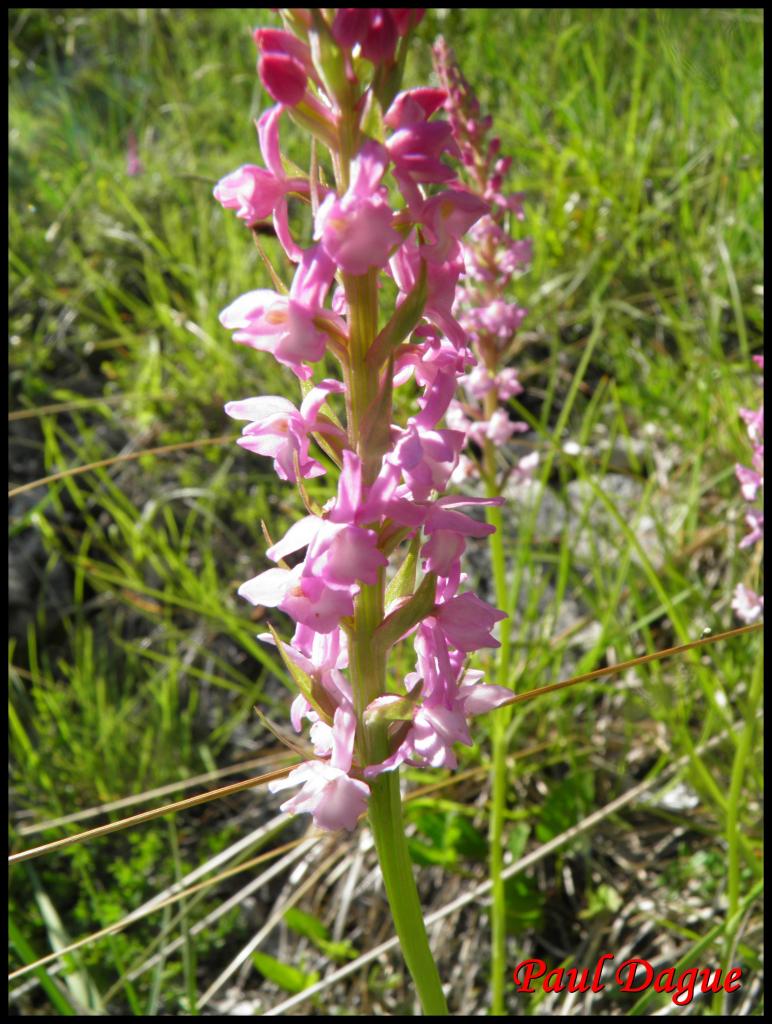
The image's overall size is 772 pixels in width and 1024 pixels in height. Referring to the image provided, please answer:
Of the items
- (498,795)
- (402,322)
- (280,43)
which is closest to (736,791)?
(498,795)

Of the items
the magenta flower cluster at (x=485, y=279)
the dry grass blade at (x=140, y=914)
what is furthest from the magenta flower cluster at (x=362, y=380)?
the magenta flower cluster at (x=485, y=279)

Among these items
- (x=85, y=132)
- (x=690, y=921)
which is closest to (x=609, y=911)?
(x=690, y=921)

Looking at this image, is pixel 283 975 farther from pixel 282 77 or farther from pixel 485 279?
pixel 282 77

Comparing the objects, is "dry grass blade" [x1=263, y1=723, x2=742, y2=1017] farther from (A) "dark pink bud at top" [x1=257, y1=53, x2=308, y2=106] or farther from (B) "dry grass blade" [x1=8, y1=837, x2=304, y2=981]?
(A) "dark pink bud at top" [x1=257, y1=53, x2=308, y2=106]

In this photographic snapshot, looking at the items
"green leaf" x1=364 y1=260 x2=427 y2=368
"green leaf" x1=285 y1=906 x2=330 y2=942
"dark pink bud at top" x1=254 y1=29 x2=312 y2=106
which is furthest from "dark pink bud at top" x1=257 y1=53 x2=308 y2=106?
"green leaf" x1=285 y1=906 x2=330 y2=942
